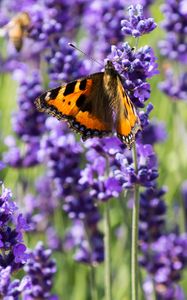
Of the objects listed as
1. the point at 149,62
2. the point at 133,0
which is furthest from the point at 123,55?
the point at 133,0

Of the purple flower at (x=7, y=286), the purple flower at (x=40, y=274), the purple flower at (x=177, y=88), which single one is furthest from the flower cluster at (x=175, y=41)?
the purple flower at (x=7, y=286)

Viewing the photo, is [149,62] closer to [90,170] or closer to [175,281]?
[90,170]

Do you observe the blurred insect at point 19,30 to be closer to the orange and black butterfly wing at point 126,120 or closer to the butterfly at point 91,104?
the butterfly at point 91,104

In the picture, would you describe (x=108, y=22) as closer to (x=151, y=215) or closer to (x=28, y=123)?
(x=28, y=123)

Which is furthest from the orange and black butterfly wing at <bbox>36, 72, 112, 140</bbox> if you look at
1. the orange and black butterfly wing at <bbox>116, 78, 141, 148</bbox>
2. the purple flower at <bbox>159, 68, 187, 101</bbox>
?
the purple flower at <bbox>159, 68, 187, 101</bbox>

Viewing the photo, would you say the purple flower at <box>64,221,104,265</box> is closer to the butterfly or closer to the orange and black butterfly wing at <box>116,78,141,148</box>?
the butterfly
